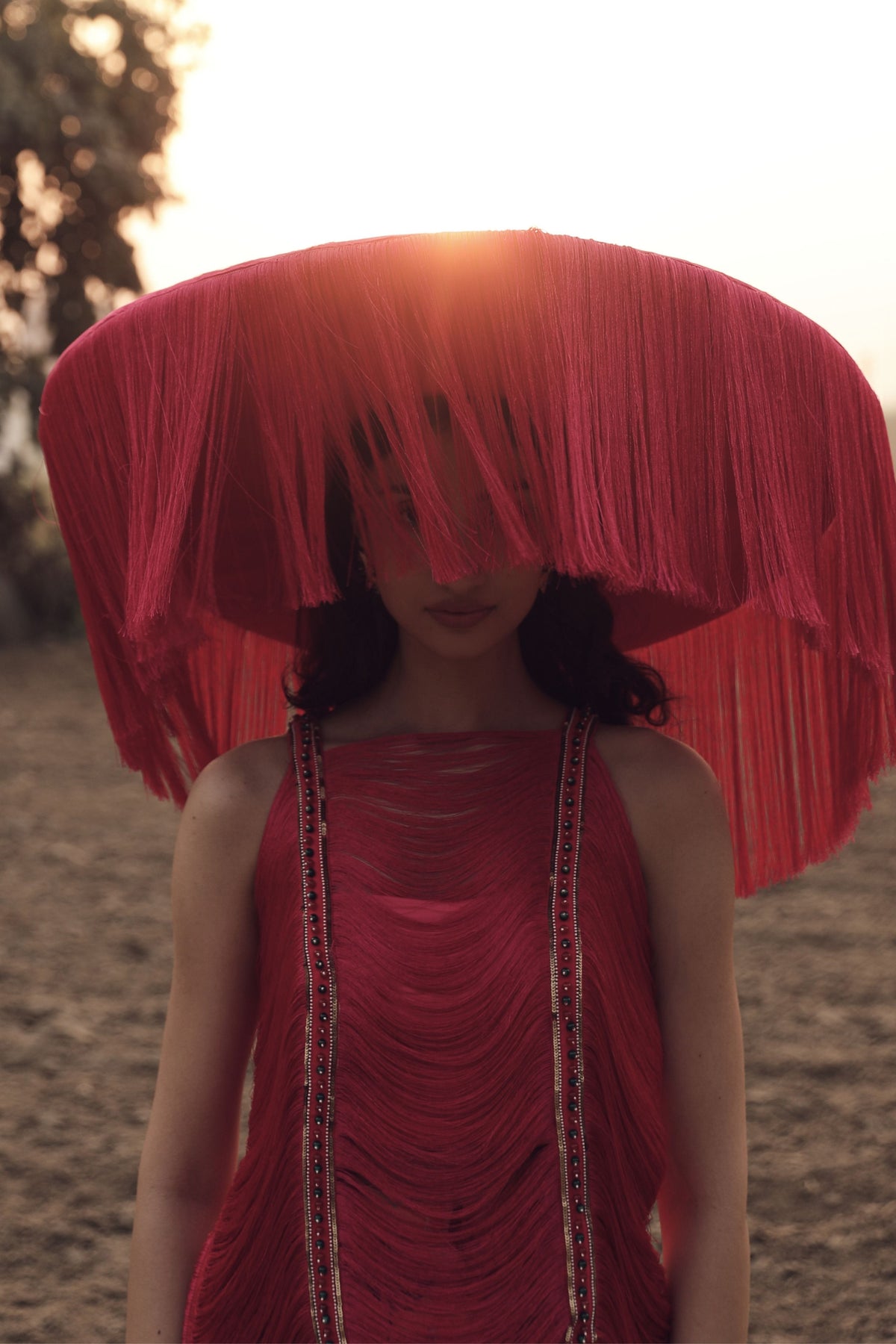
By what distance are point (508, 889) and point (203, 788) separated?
0.36 m

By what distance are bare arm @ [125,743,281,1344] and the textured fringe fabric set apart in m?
0.03

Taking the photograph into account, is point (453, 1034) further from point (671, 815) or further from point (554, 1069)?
point (671, 815)

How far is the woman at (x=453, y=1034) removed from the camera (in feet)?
4.42

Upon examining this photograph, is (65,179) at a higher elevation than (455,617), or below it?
higher

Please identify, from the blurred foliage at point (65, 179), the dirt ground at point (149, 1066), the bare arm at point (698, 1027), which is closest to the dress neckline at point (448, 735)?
the bare arm at point (698, 1027)

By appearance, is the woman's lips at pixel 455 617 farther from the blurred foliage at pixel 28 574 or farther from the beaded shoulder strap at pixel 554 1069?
the blurred foliage at pixel 28 574

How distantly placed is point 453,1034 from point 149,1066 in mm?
2907

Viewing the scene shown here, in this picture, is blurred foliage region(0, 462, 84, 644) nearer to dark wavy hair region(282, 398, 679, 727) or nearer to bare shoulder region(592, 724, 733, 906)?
dark wavy hair region(282, 398, 679, 727)

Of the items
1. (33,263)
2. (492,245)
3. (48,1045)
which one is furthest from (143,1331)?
(33,263)

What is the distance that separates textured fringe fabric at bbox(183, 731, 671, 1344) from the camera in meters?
1.34

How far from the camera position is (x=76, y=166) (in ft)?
34.1

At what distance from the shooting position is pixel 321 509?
1286mm

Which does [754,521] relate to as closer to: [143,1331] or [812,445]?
[812,445]

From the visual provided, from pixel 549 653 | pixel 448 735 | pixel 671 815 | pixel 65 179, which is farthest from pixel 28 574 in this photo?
pixel 671 815
